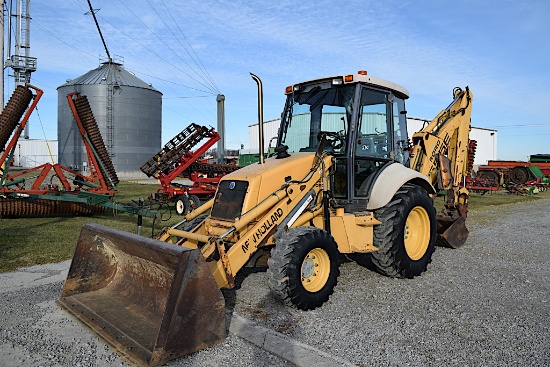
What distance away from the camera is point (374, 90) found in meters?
6.16

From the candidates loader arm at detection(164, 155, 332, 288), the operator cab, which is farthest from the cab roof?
loader arm at detection(164, 155, 332, 288)

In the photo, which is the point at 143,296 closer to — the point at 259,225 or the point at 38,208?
the point at 259,225

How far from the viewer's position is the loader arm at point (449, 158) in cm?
762

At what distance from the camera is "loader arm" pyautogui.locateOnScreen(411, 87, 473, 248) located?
7.62 m

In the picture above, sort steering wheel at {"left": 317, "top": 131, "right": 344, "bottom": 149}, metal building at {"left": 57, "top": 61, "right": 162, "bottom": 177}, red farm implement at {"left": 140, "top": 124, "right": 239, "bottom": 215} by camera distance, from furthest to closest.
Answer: metal building at {"left": 57, "top": 61, "right": 162, "bottom": 177} < red farm implement at {"left": 140, "top": 124, "right": 239, "bottom": 215} < steering wheel at {"left": 317, "top": 131, "right": 344, "bottom": 149}

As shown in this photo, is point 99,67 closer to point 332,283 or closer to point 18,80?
point 18,80

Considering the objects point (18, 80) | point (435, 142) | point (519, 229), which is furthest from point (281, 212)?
point (18, 80)

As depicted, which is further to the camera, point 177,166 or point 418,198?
point 177,166

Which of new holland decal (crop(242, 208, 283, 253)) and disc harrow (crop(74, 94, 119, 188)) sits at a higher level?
disc harrow (crop(74, 94, 119, 188))

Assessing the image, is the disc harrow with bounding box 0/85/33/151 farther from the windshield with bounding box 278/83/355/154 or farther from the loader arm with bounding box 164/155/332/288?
the windshield with bounding box 278/83/355/154

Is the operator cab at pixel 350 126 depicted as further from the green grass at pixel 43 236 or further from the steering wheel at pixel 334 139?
the green grass at pixel 43 236

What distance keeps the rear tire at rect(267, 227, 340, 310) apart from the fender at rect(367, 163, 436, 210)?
112 centimetres

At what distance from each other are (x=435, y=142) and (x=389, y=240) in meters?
2.88

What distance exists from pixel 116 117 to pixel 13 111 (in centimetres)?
2439
